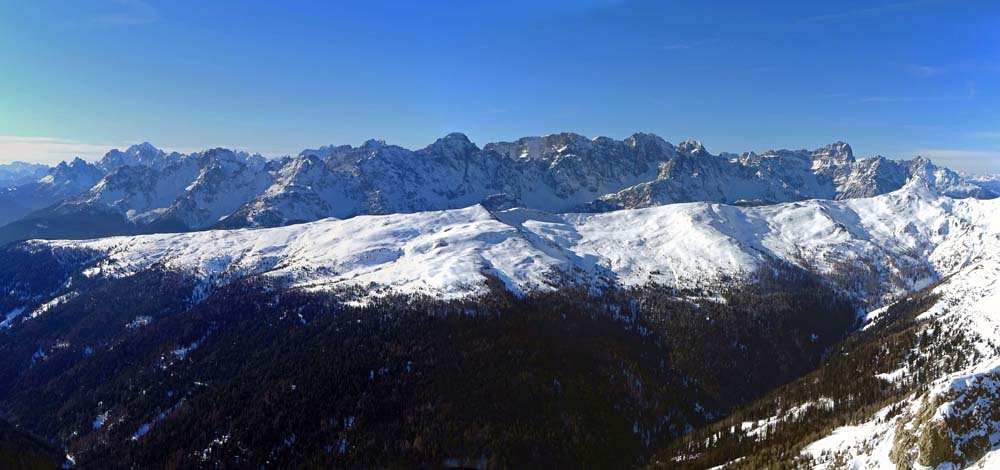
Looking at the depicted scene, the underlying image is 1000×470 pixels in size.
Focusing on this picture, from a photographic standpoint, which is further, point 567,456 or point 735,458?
point 567,456

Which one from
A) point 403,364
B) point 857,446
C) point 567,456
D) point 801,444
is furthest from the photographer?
point 403,364

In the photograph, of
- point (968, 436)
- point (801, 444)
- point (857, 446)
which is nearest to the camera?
Answer: point (968, 436)

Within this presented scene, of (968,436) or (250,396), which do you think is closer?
(968,436)

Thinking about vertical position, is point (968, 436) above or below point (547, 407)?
above

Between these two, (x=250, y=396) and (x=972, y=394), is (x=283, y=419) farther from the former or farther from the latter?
(x=972, y=394)

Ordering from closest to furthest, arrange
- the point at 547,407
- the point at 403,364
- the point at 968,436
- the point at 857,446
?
the point at 968,436, the point at 857,446, the point at 547,407, the point at 403,364

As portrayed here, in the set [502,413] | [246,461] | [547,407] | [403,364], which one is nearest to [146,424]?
[246,461]

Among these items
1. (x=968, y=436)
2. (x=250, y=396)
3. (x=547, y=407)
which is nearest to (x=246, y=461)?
(x=250, y=396)

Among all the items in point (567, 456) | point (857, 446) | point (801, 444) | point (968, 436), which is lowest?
point (567, 456)

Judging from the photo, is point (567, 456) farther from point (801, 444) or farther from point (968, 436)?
point (968, 436)
